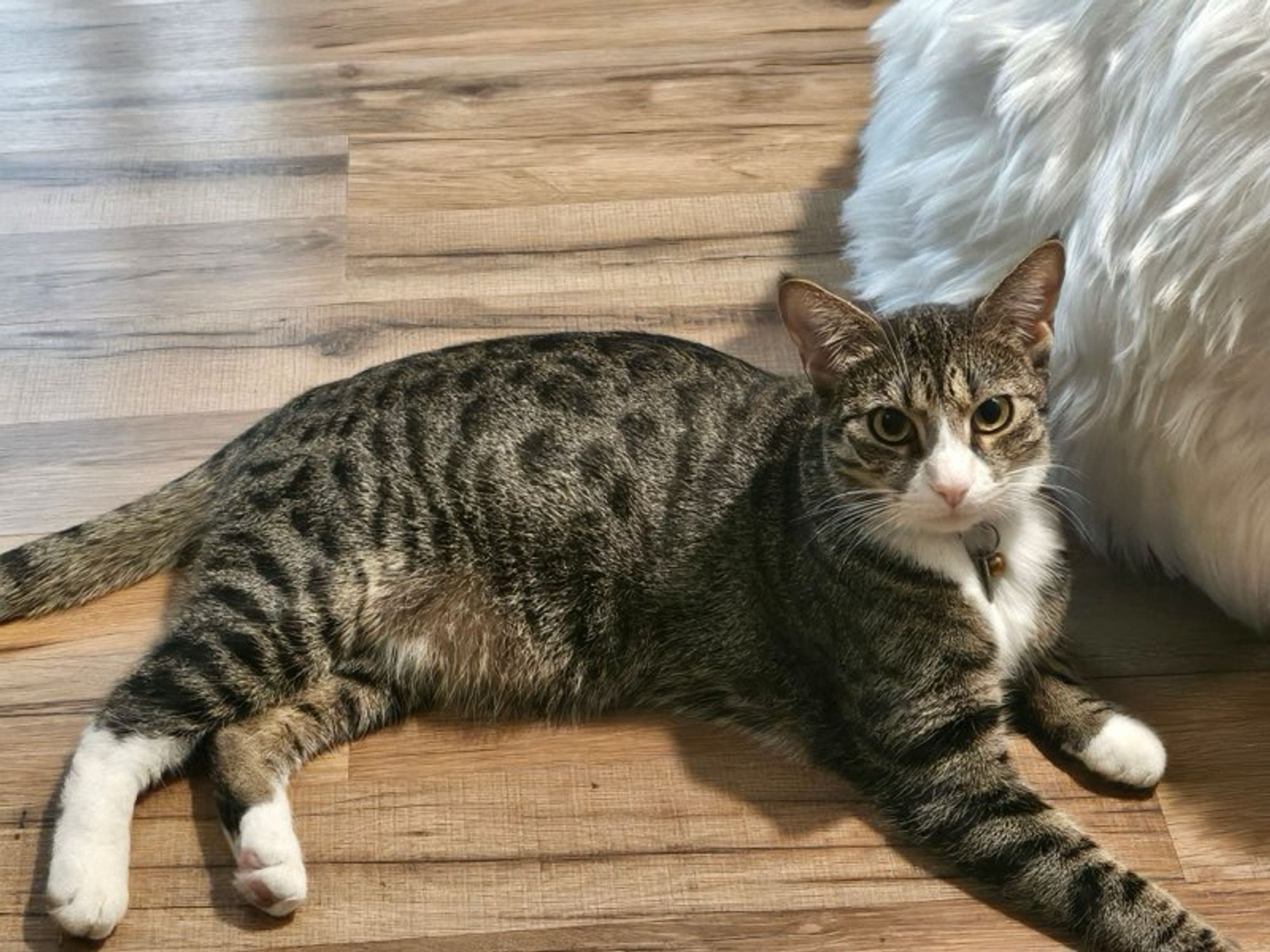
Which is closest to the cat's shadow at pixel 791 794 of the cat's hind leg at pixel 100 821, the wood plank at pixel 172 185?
the cat's hind leg at pixel 100 821

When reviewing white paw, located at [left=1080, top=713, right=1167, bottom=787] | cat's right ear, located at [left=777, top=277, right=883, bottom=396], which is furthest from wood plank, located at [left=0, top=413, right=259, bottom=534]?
white paw, located at [left=1080, top=713, right=1167, bottom=787]

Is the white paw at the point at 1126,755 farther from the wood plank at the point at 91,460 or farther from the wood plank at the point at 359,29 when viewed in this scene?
the wood plank at the point at 359,29

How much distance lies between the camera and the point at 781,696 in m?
1.66

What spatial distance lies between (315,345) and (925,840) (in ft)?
3.54

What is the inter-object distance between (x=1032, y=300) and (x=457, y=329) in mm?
905

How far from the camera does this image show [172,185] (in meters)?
2.42

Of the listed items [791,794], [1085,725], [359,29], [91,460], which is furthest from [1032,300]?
[359,29]

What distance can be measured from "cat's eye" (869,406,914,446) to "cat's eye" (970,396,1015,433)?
6 centimetres

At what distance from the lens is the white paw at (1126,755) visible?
1588 millimetres

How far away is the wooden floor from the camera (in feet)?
5.04

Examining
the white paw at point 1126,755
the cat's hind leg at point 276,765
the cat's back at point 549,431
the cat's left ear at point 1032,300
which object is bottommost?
the cat's hind leg at point 276,765

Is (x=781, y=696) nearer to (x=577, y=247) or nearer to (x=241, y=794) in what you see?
(x=241, y=794)

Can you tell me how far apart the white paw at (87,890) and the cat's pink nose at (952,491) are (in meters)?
0.86

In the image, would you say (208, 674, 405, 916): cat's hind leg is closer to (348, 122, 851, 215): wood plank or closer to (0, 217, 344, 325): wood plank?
(0, 217, 344, 325): wood plank
